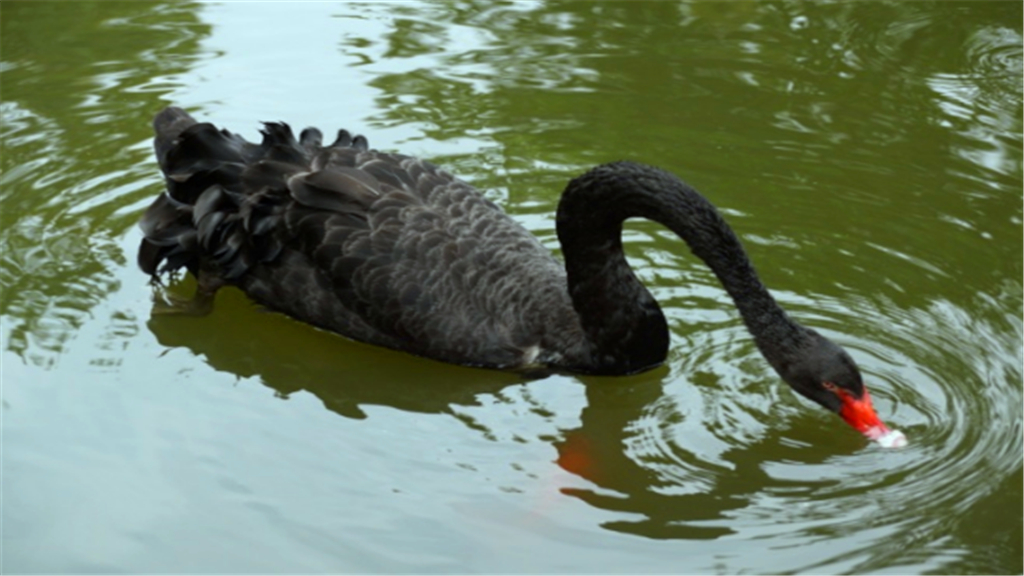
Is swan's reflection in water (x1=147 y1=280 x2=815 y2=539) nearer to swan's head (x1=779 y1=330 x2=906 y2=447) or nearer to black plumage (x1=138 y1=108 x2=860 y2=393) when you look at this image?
black plumage (x1=138 y1=108 x2=860 y2=393)

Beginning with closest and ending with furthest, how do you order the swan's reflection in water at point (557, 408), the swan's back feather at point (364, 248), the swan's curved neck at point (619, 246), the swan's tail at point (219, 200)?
the swan's reflection in water at point (557, 408) → the swan's curved neck at point (619, 246) → the swan's back feather at point (364, 248) → the swan's tail at point (219, 200)

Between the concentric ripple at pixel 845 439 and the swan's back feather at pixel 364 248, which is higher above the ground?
the swan's back feather at pixel 364 248

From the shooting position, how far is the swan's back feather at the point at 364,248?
6055mm

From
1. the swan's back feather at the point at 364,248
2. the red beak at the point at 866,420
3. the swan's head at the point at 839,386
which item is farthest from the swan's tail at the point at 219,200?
the red beak at the point at 866,420

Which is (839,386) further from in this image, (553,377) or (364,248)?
(364,248)

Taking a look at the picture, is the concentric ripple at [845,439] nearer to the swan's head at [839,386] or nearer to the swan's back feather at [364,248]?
the swan's head at [839,386]

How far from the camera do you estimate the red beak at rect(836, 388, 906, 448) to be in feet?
17.2

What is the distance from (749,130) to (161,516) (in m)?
3.73

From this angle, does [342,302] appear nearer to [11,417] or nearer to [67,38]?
[11,417]

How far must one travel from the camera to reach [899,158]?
24.7 feet

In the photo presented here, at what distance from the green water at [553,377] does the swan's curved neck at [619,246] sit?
0.15 m

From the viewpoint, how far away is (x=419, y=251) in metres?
6.12

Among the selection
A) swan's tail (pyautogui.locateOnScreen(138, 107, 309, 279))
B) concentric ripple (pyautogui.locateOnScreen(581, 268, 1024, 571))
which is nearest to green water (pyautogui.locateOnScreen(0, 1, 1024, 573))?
concentric ripple (pyautogui.locateOnScreen(581, 268, 1024, 571))

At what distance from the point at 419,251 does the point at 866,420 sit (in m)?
1.78
